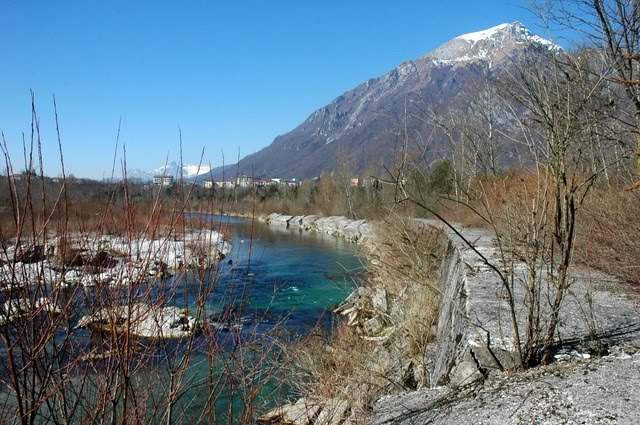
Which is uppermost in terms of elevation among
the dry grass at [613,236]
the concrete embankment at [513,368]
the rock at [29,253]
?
the rock at [29,253]

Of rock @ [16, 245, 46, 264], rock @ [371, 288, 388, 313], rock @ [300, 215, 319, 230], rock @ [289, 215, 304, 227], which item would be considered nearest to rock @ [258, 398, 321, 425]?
rock @ [16, 245, 46, 264]

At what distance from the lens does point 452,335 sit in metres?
4.82

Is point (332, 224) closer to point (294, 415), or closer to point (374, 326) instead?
point (374, 326)

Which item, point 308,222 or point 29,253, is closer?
point 29,253

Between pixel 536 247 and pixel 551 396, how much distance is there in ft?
3.02

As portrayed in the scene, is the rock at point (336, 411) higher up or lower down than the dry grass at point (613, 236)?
lower down

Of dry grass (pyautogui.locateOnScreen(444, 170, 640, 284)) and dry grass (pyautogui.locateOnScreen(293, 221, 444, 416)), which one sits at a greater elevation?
dry grass (pyautogui.locateOnScreen(444, 170, 640, 284))

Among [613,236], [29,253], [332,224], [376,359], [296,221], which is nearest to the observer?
[29,253]

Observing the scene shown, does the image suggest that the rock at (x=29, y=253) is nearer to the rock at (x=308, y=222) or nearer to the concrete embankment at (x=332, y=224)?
the concrete embankment at (x=332, y=224)

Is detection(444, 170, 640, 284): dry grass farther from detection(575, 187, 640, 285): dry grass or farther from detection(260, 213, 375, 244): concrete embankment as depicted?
detection(260, 213, 375, 244): concrete embankment

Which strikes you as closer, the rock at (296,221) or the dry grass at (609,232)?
the dry grass at (609,232)

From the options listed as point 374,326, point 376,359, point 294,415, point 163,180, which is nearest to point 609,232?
point 376,359

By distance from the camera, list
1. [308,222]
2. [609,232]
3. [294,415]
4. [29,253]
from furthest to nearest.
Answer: [308,222], [294,415], [609,232], [29,253]

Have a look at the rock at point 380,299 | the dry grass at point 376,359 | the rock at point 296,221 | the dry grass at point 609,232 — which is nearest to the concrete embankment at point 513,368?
the dry grass at point 376,359
